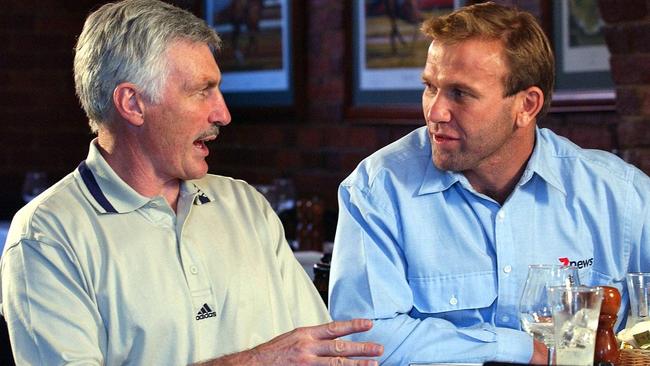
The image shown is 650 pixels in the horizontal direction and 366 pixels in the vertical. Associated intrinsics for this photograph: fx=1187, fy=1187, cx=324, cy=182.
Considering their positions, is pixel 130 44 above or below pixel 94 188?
above

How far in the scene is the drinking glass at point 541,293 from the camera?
81.3 inches

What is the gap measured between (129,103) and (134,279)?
0.37m

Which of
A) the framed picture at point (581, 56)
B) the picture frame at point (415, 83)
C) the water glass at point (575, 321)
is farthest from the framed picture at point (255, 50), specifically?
the water glass at point (575, 321)

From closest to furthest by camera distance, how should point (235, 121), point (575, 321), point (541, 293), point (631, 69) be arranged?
1. point (575, 321)
2. point (541, 293)
3. point (631, 69)
4. point (235, 121)

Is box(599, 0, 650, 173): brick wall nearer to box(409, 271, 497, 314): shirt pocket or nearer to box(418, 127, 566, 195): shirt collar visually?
box(418, 127, 566, 195): shirt collar

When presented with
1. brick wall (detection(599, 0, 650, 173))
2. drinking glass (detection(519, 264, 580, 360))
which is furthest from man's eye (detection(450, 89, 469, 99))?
brick wall (detection(599, 0, 650, 173))

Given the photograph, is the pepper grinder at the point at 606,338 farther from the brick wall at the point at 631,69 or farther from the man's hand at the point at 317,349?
the brick wall at the point at 631,69

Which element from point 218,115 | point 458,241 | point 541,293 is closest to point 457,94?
point 458,241

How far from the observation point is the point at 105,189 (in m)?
2.40

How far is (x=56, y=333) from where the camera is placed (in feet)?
7.26

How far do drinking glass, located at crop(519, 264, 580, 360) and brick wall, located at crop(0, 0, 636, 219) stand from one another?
240cm

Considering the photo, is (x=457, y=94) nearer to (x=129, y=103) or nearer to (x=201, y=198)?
(x=201, y=198)

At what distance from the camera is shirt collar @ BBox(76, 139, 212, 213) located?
7.80ft

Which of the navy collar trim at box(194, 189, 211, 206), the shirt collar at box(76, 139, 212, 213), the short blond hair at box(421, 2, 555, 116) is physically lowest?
the navy collar trim at box(194, 189, 211, 206)
